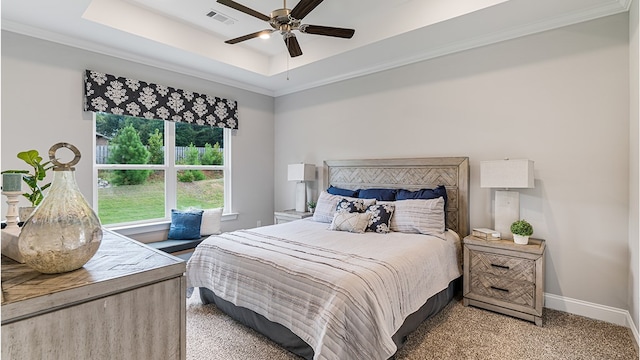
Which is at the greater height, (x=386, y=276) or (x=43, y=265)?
(x=43, y=265)

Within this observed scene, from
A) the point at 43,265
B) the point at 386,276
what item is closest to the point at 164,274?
the point at 43,265

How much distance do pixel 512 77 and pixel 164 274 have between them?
11.5ft

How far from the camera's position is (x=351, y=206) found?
11.8 feet

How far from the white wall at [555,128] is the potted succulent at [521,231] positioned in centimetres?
35

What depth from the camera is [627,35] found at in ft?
8.77

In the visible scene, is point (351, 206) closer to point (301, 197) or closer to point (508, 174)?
point (301, 197)

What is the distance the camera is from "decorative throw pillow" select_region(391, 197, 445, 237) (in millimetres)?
3184

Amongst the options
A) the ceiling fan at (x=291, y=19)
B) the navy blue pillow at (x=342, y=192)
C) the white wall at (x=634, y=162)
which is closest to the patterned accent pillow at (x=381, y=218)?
the navy blue pillow at (x=342, y=192)

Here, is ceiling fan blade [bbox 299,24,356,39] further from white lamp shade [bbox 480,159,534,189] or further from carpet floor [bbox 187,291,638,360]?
carpet floor [bbox 187,291,638,360]

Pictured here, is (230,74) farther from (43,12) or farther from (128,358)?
(128,358)

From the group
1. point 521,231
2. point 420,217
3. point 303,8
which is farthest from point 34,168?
point 521,231

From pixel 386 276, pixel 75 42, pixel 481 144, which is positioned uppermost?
pixel 75 42

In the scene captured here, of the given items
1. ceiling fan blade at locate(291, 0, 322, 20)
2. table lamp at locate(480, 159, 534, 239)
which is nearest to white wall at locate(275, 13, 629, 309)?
table lamp at locate(480, 159, 534, 239)

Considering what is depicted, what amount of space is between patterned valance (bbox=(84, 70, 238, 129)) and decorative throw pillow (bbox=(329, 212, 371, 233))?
2.40 m
